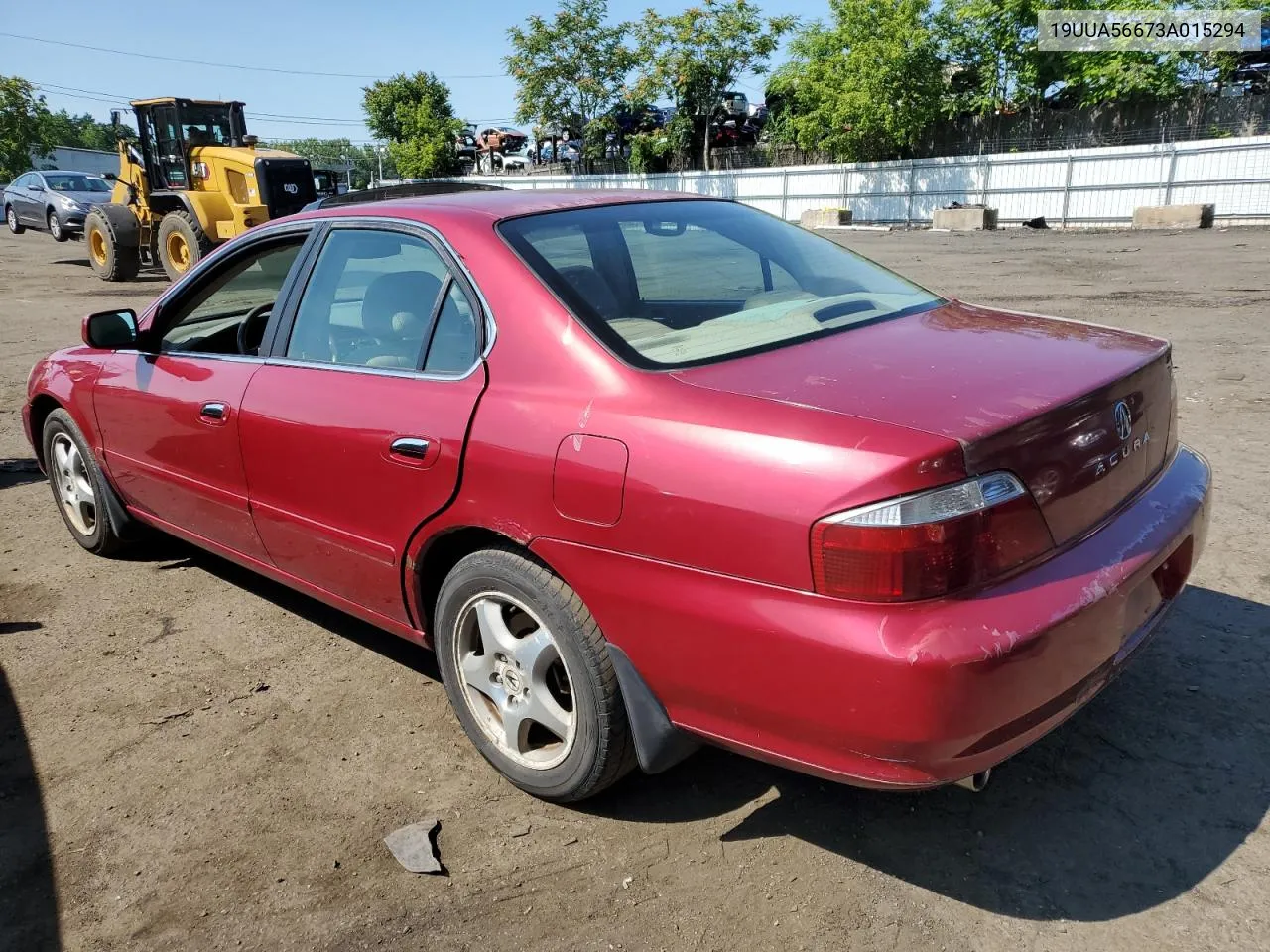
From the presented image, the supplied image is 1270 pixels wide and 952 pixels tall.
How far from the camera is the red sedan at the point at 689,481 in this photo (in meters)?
1.96

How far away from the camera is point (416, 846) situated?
254 cm

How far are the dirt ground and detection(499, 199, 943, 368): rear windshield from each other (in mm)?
1269

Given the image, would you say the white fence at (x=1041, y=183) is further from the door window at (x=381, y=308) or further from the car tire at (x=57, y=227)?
the door window at (x=381, y=308)

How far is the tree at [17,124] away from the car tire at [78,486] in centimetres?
5899

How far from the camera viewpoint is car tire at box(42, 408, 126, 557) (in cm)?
443

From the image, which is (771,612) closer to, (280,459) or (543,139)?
(280,459)

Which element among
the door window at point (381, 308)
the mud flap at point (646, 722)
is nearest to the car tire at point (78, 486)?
the door window at point (381, 308)

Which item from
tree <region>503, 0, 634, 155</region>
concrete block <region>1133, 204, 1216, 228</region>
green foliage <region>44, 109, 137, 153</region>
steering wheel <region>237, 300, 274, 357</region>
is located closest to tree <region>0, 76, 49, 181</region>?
green foliage <region>44, 109, 137, 153</region>

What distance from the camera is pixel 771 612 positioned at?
2033 millimetres

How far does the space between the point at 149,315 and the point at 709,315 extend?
8.21 ft

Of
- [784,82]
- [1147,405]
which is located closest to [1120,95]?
[784,82]

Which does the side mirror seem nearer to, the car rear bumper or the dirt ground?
the dirt ground

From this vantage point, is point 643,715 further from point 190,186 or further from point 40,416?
point 190,186

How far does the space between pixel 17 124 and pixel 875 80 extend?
153 feet
